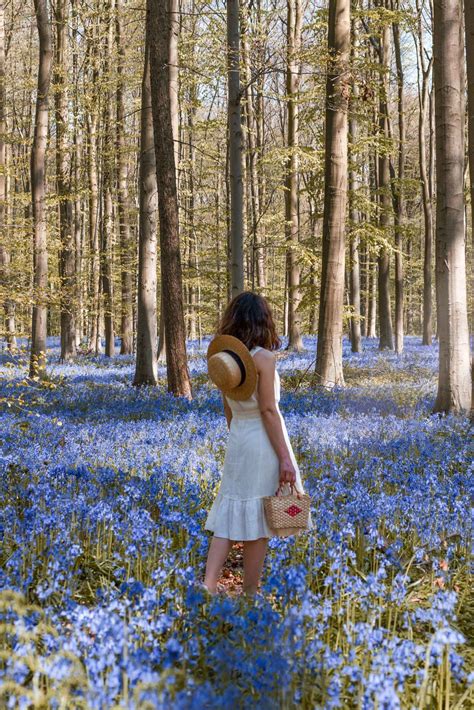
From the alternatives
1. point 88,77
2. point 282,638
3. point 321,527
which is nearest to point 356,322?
point 88,77

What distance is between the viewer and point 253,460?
402 centimetres

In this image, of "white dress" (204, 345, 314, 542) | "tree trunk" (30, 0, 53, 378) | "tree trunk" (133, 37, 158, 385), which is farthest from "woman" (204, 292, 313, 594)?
"tree trunk" (30, 0, 53, 378)

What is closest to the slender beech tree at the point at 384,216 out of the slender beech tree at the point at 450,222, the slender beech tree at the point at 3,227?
the slender beech tree at the point at 3,227

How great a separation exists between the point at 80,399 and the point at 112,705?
9.57 meters

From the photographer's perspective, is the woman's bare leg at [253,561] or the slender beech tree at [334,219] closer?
the woman's bare leg at [253,561]

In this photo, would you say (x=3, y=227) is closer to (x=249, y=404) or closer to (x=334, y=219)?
(x=334, y=219)

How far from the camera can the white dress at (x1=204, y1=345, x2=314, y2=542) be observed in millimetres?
3965

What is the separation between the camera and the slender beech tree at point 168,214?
11.4 meters

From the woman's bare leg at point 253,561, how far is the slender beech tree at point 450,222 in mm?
6130

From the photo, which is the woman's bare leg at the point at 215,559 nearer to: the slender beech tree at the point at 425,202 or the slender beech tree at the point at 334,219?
the slender beech tree at the point at 334,219

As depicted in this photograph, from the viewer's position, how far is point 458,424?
854cm

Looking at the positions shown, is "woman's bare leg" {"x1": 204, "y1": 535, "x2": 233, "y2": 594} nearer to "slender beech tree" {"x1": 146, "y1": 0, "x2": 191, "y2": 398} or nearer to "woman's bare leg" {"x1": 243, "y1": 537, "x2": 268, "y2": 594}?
"woman's bare leg" {"x1": 243, "y1": 537, "x2": 268, "y2": 594}

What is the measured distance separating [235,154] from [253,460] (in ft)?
27.9

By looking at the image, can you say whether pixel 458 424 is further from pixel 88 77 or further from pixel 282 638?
pixel 88 77
